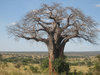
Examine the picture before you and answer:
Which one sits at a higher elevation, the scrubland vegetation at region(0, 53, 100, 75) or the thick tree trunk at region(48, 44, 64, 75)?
the thick tree trunk at region(48, 44, 64, 75)

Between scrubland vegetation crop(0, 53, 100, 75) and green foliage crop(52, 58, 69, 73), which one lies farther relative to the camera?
green foliage crop(52, 58, 69, 73)

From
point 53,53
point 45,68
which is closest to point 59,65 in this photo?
point 53,53

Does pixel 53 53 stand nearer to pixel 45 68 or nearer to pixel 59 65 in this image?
pixel 59 65

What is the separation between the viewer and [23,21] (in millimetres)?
13148

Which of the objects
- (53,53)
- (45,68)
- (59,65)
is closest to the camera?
(59,65)

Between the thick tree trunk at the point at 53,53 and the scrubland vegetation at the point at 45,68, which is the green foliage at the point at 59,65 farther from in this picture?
the thick tree trunk at the point at 53,53

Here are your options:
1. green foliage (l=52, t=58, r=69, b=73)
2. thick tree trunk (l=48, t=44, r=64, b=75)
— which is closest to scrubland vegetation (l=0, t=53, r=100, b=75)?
green foliage (l=52, t=58, r=69, b=73)

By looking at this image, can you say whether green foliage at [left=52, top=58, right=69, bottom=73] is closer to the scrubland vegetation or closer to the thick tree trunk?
the scrubland vegetation

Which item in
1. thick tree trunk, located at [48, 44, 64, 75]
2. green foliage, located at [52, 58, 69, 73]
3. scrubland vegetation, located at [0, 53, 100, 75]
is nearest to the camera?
scrubland vegetation, located at [0, 53, 100, 75]

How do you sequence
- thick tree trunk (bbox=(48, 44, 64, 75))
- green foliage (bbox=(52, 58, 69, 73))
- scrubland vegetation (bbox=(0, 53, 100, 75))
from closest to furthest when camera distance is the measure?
scrubland vegetation (bbox=(0, 53, 100, 75)), green foliage (bbox=(52, 58, 69, 73)), thick tree trunk (bbox=(48, 44, 64, 75))

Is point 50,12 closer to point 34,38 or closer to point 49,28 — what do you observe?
point 49,28

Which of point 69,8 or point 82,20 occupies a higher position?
point 69,8

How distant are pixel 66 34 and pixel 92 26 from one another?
7.19ft

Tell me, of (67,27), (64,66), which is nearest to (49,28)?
(67,27)
